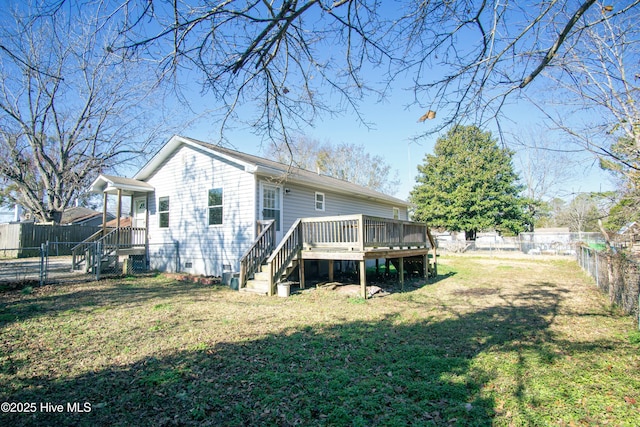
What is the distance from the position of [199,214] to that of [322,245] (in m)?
5.47

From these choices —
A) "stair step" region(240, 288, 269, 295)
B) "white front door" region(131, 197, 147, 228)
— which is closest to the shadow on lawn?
"stair step" region(240, 288, 269, 295)

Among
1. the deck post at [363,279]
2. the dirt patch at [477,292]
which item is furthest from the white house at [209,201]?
the dirt patch at [477,292]

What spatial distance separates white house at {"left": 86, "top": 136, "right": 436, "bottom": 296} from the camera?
436 inches

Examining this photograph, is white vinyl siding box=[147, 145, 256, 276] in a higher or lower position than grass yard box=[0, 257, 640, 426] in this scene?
higher

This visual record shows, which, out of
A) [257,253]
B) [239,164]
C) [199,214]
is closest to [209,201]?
[199,214]

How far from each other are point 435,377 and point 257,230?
771 centimetres

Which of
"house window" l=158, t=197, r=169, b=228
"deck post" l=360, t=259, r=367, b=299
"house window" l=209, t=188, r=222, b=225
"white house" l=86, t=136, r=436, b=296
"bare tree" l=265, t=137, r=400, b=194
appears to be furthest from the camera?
"bare tree" l=265, t=137, r=400, b=194

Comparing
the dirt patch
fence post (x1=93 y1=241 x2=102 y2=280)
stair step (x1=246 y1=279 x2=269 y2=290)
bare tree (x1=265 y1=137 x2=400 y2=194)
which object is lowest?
the dirt patch

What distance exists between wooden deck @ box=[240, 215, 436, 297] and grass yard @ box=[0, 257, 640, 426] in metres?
1.50

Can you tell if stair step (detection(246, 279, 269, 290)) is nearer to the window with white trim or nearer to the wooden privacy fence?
the window with white trim

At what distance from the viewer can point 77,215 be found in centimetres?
3750

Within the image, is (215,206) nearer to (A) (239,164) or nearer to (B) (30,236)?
(A) (239,164)

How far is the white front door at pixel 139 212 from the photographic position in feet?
46.9

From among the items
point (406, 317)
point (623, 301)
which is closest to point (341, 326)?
point (406, 317)
